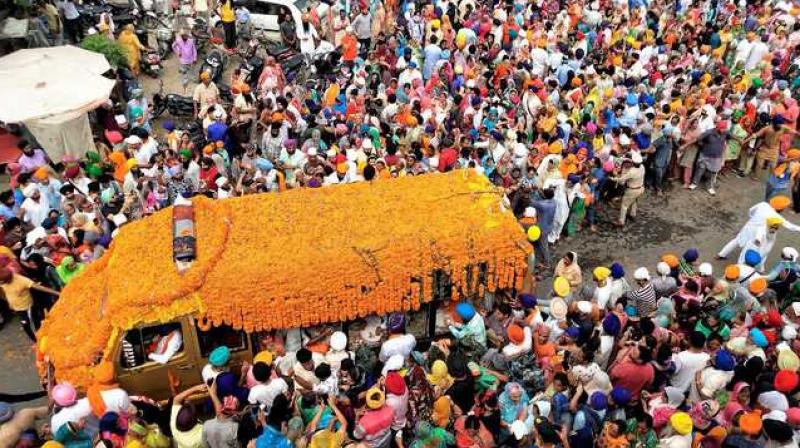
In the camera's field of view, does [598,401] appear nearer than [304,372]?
Yes

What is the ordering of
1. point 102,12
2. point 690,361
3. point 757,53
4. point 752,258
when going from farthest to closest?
point 102,12
point 757,53
point 752,258
point 690,361

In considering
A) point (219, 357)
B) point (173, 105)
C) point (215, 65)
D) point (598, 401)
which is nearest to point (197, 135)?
point (173, 105)

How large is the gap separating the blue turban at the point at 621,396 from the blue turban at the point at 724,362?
1094mm

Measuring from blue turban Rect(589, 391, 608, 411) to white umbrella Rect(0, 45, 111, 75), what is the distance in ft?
34.1

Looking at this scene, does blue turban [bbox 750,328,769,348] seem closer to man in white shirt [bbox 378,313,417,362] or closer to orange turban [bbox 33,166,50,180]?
man in white shirt [bbox 378,313,417,362]

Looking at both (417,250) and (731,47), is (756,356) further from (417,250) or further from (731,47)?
(731,47)

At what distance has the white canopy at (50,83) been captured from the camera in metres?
11.3

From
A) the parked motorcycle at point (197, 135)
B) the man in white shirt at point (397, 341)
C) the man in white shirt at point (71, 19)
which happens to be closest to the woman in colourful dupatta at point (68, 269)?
the parked motorcycle at point (197, 135)

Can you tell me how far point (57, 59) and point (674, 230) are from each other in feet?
38.6

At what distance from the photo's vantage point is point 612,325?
7781 mm

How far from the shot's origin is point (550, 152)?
11.0 m

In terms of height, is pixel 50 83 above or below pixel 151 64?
above

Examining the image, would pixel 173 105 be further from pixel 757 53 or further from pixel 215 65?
pixel 757 53

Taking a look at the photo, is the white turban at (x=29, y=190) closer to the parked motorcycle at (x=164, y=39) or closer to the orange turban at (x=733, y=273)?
the parked motorcycle at (x=164, y=39)
